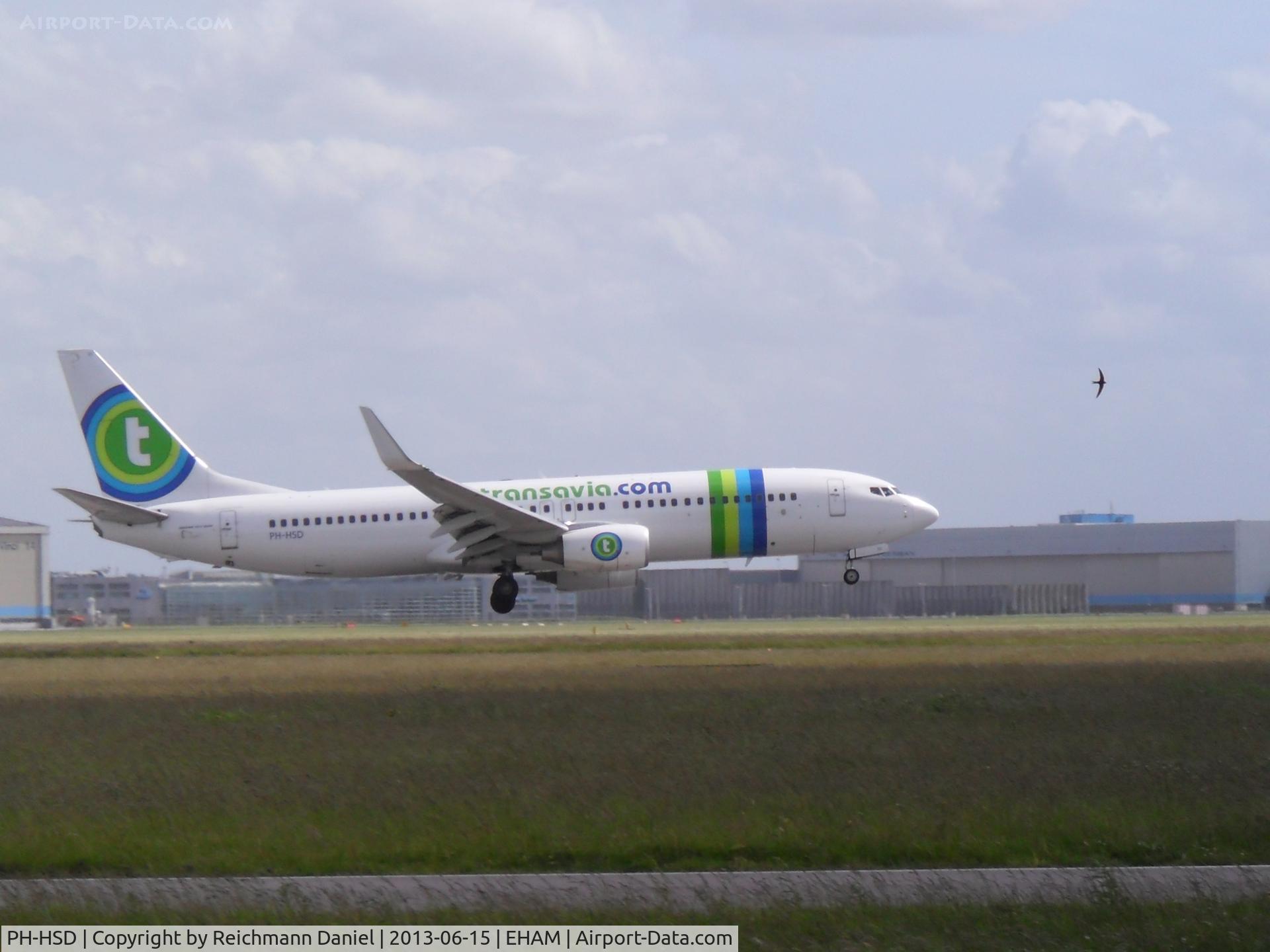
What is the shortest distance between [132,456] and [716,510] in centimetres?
1512

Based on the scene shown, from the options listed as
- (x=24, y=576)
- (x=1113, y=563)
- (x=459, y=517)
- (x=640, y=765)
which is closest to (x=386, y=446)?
(x=459, y=517)

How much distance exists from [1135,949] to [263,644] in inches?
1204

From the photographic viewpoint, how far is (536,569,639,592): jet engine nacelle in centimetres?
3891

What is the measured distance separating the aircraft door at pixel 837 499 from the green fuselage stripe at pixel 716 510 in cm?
288

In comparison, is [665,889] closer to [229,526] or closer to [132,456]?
[229,526]

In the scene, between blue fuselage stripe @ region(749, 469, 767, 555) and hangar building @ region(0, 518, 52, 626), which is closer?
blue fuselage stripe @ region(749, 469, 767, 555)

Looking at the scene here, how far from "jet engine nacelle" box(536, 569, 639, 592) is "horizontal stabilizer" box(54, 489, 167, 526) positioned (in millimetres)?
9804

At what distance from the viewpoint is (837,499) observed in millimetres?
39938

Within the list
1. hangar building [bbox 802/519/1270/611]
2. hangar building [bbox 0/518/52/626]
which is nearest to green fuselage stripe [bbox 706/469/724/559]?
hangar building [bbox 0/518/52/626]

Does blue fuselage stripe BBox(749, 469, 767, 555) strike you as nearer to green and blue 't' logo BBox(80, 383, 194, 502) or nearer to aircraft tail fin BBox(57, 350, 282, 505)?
aircraft tail fin BBox(57, 350, 282, 505)

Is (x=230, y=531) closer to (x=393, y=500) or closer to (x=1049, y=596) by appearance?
(x=393, y=500)

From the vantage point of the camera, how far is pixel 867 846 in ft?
36.7

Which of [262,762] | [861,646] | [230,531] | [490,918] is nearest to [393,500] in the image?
[230,531]

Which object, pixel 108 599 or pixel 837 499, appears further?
pixel 108 599
